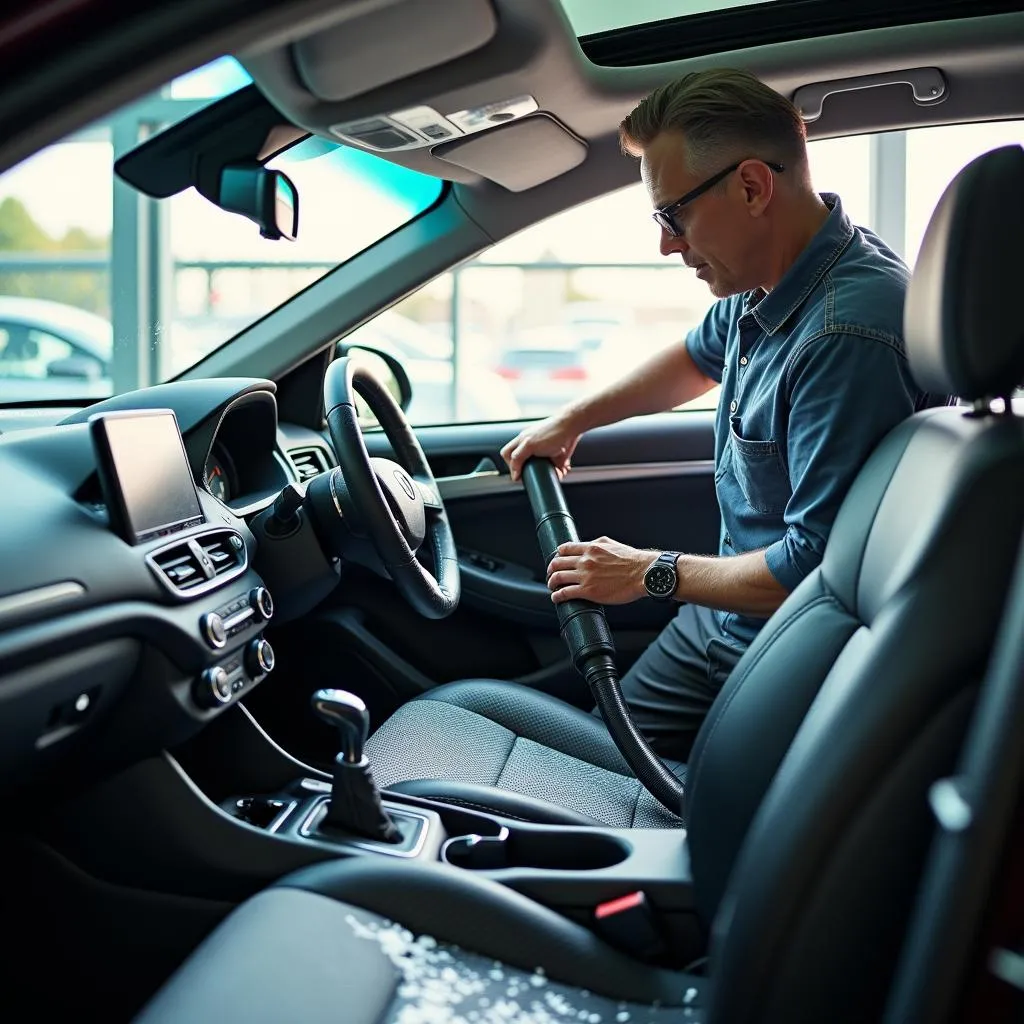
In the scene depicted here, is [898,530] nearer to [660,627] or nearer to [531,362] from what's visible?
[660,627]

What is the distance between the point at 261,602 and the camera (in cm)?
154

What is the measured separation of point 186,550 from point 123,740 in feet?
0.77

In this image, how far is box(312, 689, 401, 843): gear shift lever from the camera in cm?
134

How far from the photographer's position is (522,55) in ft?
5.47

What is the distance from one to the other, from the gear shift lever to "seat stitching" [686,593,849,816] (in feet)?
1.26

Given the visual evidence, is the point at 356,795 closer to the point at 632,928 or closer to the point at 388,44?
the point at 632,928

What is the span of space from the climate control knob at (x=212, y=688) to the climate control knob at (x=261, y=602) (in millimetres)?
139

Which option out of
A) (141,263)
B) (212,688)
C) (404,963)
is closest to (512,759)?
(212,688)

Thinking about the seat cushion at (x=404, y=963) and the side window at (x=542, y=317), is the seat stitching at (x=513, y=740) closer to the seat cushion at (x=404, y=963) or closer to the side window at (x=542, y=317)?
the seat cushion at (x=404, y=963)

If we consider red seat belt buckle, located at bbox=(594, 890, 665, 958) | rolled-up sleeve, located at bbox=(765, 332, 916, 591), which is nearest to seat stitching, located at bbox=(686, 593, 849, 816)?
red seat belt buckle, located at bbox=(594, 890, 665, 958)

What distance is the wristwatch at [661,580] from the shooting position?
1.57 m

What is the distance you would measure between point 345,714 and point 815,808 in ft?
2.05

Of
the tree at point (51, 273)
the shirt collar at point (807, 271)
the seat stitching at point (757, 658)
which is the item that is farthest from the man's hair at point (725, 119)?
the tree at point (51, 273)

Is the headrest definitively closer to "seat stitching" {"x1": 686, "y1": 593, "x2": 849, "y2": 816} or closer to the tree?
"seat stitching" {"x1": 686, "y1": 593, "x2": 849, "y2": 816}
